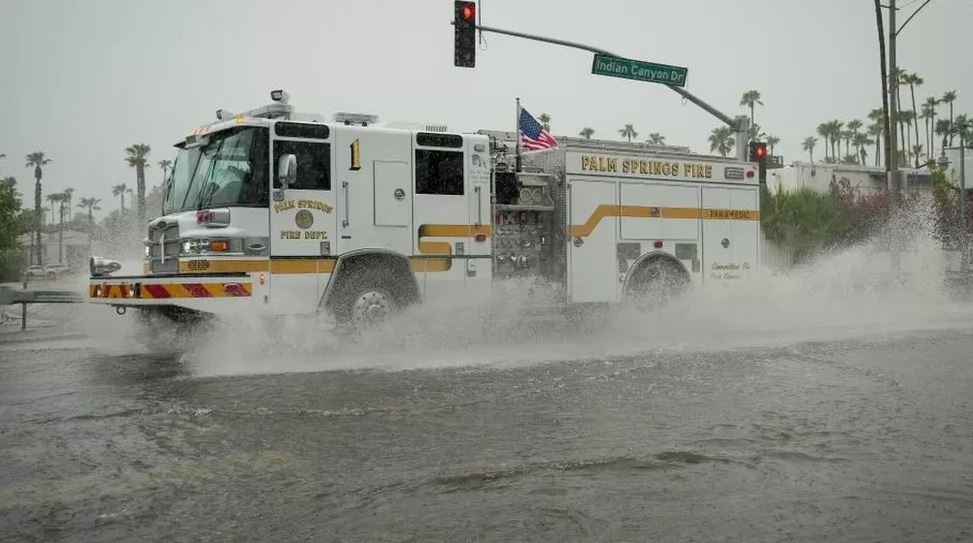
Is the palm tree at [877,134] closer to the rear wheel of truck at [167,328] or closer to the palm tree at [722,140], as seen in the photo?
the palm tree at [722,140]

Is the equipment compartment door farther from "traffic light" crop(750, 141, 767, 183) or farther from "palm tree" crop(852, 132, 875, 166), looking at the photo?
"palm tree" crop(852, 132, 875, 166)

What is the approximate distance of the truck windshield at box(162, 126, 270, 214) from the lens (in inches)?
432

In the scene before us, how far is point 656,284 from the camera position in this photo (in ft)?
48.7

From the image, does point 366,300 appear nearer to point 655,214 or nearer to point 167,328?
point 167,328

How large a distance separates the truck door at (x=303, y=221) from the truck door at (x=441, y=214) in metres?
1.23

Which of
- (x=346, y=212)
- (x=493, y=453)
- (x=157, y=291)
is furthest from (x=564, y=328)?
(x=493, y=453)

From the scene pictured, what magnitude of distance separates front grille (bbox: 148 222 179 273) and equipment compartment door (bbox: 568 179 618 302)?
18.0 ft

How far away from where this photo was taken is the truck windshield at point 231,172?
36.0ft

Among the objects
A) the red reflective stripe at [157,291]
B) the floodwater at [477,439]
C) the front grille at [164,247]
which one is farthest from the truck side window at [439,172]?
the red reflective stripe at [157,291]

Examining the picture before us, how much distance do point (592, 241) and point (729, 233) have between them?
3193 millimetres

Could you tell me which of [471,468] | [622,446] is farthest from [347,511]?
[622,446]

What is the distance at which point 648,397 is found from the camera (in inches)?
316

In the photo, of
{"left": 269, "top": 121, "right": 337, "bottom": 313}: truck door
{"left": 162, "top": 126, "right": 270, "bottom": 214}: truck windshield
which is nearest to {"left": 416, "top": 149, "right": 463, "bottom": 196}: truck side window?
{"left": 269, "top": 121, "right": 337, "bottom": 313}: truck door

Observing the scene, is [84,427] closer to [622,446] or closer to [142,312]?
[622,446]
